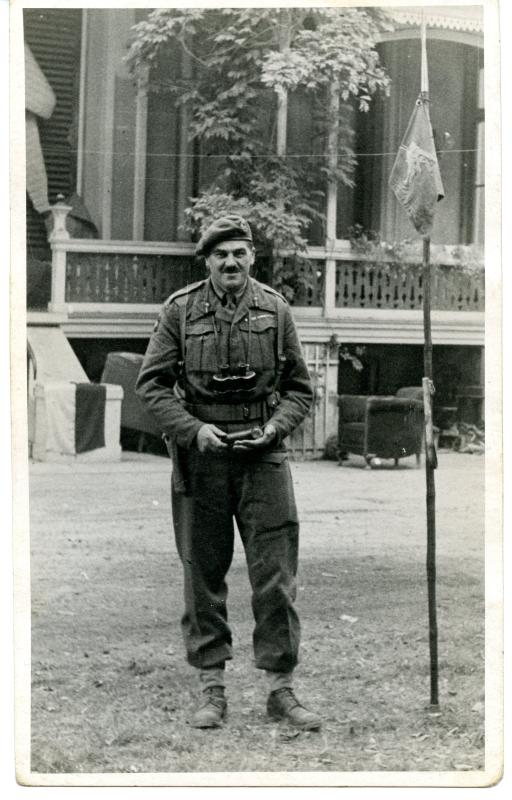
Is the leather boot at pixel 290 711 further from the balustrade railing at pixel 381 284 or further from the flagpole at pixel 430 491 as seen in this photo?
the balustrade railing at pixel 381 284

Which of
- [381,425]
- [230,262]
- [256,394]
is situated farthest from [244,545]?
[381,425]

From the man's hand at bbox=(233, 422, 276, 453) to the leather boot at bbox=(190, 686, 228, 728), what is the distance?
102 centimetres

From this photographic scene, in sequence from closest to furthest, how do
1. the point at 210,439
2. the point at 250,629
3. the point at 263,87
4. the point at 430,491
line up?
the point at 210,439 < the point at 430,491 < the point at 250,629 < the point at 263,87

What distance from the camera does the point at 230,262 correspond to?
444 cm

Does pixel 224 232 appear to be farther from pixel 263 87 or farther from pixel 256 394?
pixel 263 87

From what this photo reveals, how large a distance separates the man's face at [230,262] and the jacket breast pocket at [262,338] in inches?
6.1

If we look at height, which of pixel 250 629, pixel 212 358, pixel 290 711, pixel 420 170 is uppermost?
pixel 420 170

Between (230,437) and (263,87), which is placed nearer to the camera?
(230,437)

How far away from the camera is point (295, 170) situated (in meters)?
5.62

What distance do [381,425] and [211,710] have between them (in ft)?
7.02

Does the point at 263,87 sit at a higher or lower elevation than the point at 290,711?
higher

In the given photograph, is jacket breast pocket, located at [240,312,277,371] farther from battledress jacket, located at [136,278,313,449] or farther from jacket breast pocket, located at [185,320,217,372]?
jacket breast pocket, located at [185,320,217,372]
